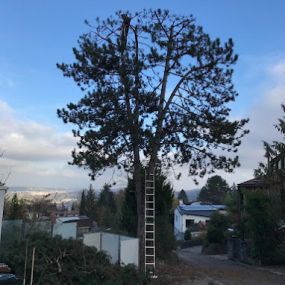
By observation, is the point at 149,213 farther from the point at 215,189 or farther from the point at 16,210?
the point at 215,189

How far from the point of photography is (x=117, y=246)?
17.2 metres

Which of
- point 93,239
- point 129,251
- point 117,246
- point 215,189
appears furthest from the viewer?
point 215,189

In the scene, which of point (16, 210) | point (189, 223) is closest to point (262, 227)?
point (16, 210)

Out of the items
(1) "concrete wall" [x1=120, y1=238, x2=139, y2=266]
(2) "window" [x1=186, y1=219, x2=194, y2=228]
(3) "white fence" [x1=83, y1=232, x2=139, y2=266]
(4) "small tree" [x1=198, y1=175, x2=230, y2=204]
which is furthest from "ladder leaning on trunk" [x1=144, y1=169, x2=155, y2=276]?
(4) "small tree" [x1=198, y1=175, x2=230, y2=204]

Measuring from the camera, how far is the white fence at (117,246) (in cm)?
1703

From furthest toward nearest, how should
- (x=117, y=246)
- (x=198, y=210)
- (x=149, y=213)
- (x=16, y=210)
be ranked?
(x=198, y=210) < (x=16, y=210) < (x=149, y=213) < (x=117, y=246)

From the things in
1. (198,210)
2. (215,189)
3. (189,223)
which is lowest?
(189,223)

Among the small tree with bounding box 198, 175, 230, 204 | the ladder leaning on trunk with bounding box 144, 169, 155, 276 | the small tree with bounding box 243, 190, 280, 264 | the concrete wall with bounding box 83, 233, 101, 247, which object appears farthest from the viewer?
the small tree with bounding box 198, 175, 230, 204

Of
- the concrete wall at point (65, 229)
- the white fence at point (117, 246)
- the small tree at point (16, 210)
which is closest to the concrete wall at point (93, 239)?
the white fence at point (117, 246)

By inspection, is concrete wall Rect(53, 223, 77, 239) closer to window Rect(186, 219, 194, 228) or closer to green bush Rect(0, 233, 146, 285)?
green bush Rect(0, 233, 146, 285)

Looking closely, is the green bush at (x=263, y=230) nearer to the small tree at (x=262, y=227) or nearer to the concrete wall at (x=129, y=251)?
the small tree at (x=262, y=227)

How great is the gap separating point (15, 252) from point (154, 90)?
9.70 metres

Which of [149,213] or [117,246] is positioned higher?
[149,213]

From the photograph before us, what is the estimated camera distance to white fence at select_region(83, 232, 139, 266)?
17031mm
